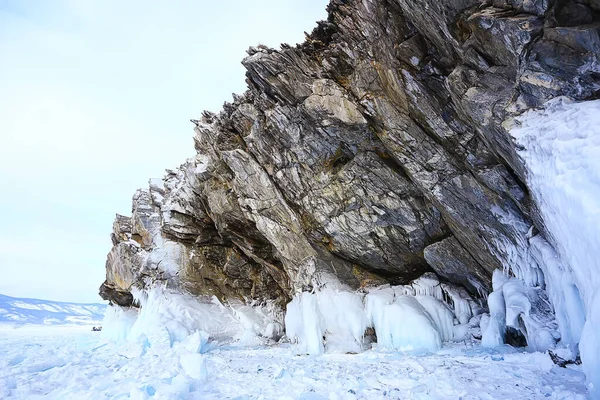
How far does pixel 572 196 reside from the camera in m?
5.70

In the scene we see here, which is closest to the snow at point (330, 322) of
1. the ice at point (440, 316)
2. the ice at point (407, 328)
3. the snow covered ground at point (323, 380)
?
the ice at point (407, 328)

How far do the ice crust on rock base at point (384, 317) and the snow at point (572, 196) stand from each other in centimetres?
633

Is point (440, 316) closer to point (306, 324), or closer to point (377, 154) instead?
A: point (306, 324)

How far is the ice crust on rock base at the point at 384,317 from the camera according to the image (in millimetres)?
14359

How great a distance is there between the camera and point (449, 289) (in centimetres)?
1599

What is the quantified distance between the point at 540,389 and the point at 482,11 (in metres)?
8.05

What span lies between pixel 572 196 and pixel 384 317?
11.1 meters

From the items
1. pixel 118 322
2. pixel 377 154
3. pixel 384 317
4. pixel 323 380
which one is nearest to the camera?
pixel 323 380

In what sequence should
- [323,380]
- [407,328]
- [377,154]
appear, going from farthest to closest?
1. [377,154]
2. [407,328]
3. [323,380]

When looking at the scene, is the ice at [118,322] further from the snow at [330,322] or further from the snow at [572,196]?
the snow at [572,196]

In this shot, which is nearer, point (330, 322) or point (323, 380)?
point (323, 380)

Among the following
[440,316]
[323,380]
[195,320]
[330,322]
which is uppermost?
[440,316]

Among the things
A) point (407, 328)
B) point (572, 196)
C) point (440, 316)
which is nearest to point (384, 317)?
point (407, 328)

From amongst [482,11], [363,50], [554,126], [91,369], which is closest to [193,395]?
[91,369]
